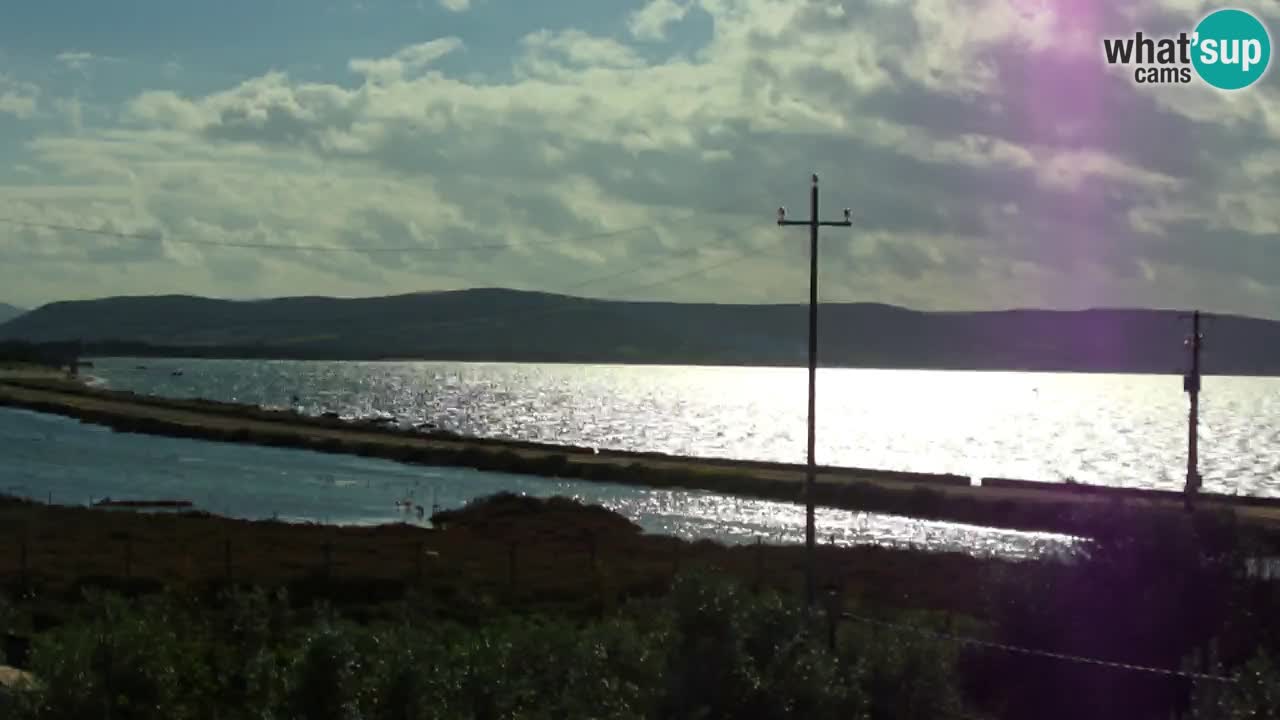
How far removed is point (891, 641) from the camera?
2178cm

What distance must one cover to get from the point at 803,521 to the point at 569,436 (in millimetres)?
81874

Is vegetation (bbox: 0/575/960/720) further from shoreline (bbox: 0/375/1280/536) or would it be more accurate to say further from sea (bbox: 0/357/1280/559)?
shoreline (bbox: 0/375/1280/536)

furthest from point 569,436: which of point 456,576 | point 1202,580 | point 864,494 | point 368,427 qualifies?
point 1202,580

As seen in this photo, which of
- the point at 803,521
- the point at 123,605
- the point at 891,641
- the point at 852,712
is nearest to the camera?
the point at 852,712

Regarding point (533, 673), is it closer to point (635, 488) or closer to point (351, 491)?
point (351, 491)

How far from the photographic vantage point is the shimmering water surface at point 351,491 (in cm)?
7719

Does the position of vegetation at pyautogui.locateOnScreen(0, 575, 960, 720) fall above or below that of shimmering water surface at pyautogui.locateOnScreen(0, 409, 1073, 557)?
above

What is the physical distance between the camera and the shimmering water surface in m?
77.2

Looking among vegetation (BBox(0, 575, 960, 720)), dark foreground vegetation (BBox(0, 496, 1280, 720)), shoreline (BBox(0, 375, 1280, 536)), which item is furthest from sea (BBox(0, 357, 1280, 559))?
vegetation (BBox(0, 575, 960, 720))

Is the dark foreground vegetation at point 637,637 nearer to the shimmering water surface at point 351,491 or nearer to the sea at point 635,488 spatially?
the sea at point 635,488

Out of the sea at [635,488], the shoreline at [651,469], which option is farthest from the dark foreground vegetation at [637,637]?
the shoreline at [651,469]

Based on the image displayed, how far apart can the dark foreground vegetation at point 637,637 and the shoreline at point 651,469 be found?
21257mm

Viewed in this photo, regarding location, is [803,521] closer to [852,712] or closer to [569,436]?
[852,712]

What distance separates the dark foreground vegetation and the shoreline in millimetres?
21257
